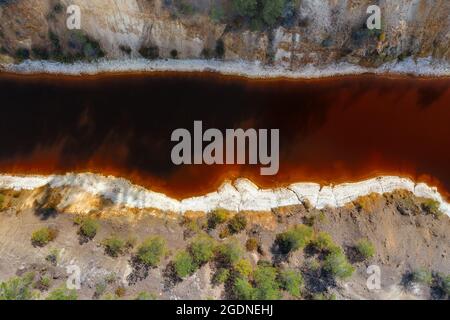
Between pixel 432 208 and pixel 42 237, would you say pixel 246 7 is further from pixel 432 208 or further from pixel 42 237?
pixel 42 237

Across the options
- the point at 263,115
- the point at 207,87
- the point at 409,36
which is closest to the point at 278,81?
the point at 263,115

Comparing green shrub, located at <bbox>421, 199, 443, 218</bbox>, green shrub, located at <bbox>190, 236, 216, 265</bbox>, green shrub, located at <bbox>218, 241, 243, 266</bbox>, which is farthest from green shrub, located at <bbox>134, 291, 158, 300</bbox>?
green shrub, located at <bbox>421, 199, 443, 218</bbox>

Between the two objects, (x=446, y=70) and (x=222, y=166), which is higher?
(x=446, y=70)

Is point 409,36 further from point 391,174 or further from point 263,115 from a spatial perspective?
point 263,115

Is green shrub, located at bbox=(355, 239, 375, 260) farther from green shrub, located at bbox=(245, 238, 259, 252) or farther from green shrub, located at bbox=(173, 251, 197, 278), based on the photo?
green shrub, located at bbox=(173, 251, 197, 278)

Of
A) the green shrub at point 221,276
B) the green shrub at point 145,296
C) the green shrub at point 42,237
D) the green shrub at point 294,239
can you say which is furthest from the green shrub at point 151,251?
the green shrub at point 294,239

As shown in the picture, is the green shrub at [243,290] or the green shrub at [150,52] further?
the green shrub at [150,52]

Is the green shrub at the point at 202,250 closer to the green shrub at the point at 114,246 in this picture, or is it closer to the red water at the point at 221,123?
the red water at the point at 221,123
